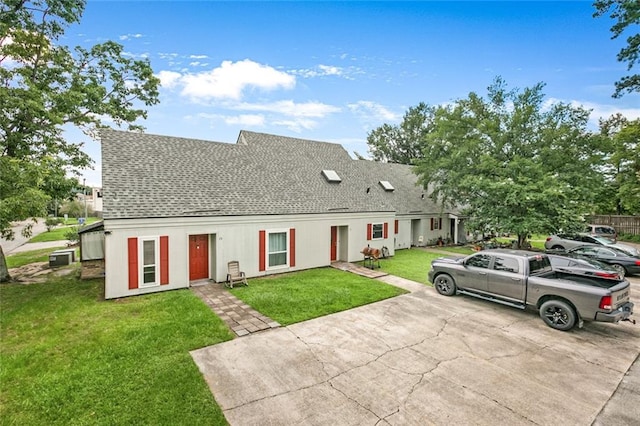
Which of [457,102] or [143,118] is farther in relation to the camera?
[457,102]

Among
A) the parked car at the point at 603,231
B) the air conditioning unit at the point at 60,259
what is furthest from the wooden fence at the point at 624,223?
the air conditioning unit at the point at 60,259

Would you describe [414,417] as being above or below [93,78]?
below

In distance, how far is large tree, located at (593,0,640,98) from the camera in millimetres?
11119

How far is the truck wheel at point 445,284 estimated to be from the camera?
→ 34.0ft

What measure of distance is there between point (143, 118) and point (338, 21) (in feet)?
40.4

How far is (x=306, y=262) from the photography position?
14.3 metres

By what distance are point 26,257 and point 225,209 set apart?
49.7ft

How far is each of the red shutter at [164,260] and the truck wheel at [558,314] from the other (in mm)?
12253

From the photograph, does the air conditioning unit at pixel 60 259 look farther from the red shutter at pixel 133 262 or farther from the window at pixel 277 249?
the window at pixel 277 249

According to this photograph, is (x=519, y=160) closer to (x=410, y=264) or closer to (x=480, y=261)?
(x=410, y=264)

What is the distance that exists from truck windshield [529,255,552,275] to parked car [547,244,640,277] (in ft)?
23.9

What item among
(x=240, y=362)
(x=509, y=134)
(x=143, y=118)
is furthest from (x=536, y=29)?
(x=143, y=118)

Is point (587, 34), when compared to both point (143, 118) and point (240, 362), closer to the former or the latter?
point (240, 362)

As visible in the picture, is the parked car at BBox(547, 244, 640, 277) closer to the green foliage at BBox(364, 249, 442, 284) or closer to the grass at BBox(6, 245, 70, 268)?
the green foliage at BBox(364, 249, 442, 284)
